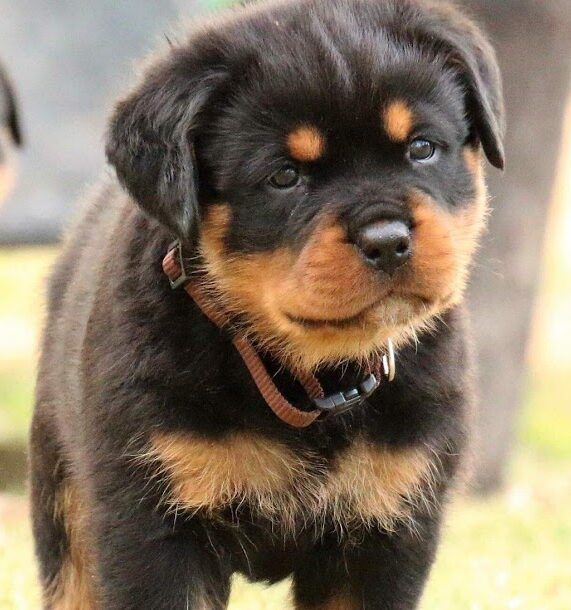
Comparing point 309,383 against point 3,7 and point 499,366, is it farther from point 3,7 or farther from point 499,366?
point 3,7

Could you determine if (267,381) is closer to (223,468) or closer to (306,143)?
(223,468)

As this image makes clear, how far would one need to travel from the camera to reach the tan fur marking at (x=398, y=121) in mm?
3420

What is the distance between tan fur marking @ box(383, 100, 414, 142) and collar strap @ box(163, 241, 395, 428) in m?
0.59

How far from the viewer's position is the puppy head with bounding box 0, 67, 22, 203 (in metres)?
8.64

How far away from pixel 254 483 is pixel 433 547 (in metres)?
0.56

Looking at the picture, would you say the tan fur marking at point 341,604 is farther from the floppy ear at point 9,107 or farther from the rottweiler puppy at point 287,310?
the floppy ear at point 9,107

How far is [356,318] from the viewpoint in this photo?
11.2ft

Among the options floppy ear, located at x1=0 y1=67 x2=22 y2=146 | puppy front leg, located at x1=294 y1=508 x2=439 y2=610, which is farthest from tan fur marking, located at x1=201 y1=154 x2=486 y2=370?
floppy ear, located at x1=0 y1=67 x2=22 y2=146

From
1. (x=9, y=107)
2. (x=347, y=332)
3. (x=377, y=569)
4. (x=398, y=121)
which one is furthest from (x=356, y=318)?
(x=9, y=107)

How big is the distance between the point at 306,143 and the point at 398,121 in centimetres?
23

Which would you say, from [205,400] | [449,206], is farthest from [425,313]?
[205,400]

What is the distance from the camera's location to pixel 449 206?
141 inches

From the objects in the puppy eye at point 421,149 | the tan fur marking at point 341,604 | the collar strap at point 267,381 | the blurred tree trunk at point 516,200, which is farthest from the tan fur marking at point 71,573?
the blurred tree trunk at point 516,200

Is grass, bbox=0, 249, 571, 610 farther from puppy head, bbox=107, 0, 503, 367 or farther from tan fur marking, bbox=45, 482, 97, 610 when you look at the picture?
puppy head, bbox=107, 0, 503, 367
